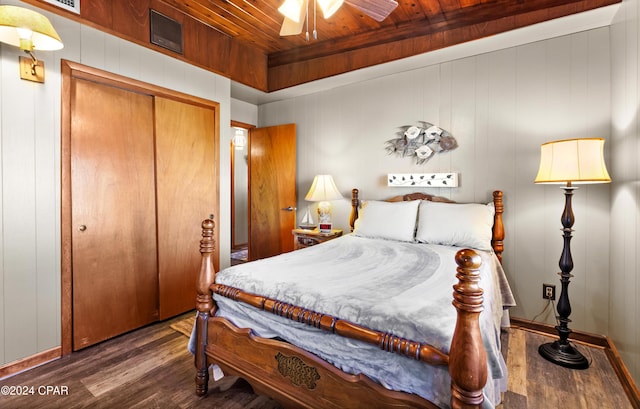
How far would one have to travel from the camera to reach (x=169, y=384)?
77.6 inches

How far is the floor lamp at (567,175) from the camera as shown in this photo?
2.03m

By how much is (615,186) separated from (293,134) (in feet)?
10.5

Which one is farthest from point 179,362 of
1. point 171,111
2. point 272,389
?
point 171,111

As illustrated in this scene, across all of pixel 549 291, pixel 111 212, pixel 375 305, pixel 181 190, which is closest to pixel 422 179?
pixel 549 291

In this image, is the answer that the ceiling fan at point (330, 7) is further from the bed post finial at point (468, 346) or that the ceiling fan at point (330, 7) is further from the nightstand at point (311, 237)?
the nightstand at point (311, 237)

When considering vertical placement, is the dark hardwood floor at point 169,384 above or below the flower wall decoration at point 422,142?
below

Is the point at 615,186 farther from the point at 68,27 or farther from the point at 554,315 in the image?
the point at 68,27

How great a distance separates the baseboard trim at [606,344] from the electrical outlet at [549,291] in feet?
0.78

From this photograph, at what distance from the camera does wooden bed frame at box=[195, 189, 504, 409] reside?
1012 millimetres

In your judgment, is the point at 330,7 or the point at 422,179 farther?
the point at 422,179

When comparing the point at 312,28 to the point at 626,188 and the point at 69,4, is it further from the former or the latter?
the point at 626,188

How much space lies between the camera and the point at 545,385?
195 centimetres

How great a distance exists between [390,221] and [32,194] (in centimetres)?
275

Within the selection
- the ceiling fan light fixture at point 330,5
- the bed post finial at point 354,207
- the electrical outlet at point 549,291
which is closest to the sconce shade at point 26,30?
the ceiling fan light fixture at point 330,5
